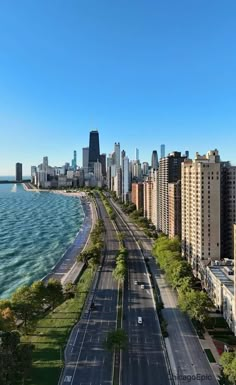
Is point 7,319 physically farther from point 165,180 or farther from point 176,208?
point 165,180

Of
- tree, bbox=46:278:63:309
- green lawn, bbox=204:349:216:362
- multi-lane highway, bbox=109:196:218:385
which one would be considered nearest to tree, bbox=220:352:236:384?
multi-lane highway, bbox=109:196:218:385

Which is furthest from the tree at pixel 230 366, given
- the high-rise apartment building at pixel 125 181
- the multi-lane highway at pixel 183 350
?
the high-rise apartment building at pixel 125 181

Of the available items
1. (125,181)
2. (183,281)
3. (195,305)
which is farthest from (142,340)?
(125,181)

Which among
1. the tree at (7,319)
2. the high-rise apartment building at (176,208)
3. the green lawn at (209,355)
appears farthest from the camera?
the high-rise apartment building at (176,208)

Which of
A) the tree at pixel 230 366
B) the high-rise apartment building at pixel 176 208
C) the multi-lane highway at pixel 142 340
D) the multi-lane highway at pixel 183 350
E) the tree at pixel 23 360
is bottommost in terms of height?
the multi-lane highway at pixel 183 350

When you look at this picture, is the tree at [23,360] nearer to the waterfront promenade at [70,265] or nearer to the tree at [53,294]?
the tree at [53,294]

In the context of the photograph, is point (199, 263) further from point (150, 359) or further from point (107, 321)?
point (150, 359)

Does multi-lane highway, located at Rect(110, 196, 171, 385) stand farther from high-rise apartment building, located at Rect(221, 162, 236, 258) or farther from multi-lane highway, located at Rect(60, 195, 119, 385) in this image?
high-rise apartment building, located at Rect(221, 162, 236, 258)
